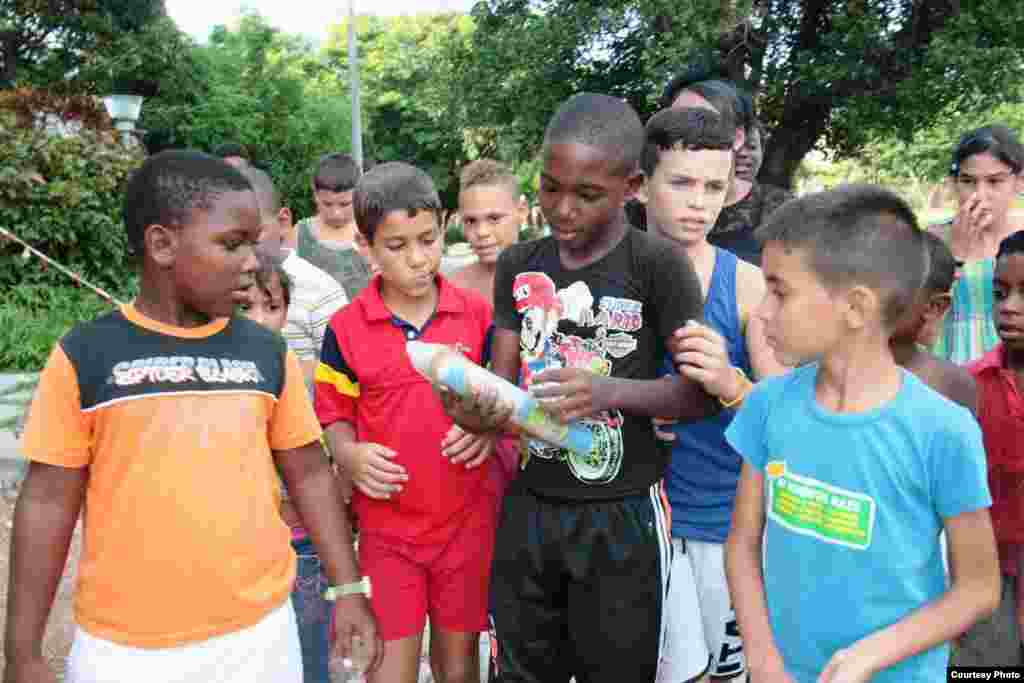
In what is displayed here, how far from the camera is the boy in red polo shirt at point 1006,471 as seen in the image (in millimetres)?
2504

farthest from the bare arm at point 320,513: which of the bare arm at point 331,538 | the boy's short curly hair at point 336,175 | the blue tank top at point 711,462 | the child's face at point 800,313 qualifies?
the boy's short curly hair at point 336,175

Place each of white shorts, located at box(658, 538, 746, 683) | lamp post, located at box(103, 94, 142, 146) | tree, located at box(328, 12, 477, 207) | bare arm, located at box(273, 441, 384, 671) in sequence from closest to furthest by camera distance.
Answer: bare arm, located at box(273, 441, 384, 671)
white shorts, located at box(658, 538, 746, 683)
lamp post, located at box(103, 94, 142, 146)
tree, located at box(328, 12, 477, 207)

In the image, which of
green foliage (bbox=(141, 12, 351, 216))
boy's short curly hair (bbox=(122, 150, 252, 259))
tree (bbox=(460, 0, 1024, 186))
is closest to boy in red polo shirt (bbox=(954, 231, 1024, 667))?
boy's short curly hair (bbox=(122, 150, 252, 259))

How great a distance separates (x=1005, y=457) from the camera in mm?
2520

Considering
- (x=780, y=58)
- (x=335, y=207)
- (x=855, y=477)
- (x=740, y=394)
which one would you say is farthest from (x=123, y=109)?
(x=855, y=477)

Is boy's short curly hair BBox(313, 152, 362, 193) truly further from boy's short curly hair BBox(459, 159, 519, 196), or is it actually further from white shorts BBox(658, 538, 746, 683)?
white shorts BBox(658, 538, 746, 683)

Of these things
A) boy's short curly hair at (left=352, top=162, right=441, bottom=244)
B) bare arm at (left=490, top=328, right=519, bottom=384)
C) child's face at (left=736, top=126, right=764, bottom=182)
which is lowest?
bare arm at (left=490, top=328, right=519, bottom=384)

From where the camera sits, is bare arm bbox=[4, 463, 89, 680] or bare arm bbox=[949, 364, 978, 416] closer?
bare arm bbox=[4, 463, 89, 680]

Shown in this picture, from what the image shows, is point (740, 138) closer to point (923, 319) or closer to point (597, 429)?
point (923, 319)

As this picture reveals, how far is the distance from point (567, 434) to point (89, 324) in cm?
108

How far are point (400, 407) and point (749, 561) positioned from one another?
3.49 ft

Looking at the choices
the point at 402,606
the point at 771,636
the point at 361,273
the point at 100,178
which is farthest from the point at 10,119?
the point at 771,636

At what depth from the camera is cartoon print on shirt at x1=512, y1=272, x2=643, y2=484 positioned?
7.43 feet

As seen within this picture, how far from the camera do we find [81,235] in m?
11.1
